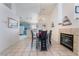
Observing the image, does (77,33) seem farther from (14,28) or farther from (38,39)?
(14,28)

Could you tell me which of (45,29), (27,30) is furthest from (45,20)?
(27,30)

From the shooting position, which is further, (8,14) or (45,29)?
(45,29)

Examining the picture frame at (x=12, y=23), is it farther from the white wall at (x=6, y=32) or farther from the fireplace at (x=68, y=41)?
the fireplace at (x=68, y=41)

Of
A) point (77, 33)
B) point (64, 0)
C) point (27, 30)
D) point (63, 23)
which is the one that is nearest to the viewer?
point (64, 0)

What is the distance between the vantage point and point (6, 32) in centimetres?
535

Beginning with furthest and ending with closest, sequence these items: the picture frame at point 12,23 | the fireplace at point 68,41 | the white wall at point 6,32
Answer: the picture frame at point 12,23, the fireplace at point 68,41, the white wall at point 6,32

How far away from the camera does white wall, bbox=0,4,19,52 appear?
4828mm

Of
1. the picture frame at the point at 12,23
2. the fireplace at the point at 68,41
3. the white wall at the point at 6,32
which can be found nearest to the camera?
the white wall at the point at 6,32

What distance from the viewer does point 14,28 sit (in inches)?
238

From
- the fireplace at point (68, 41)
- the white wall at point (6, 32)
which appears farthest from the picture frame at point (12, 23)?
the fireplace at point (68, 41)

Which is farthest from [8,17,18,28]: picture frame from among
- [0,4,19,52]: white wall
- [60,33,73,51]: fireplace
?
[60,33,73,51]: fireplace

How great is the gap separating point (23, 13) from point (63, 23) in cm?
207

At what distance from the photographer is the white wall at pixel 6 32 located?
4.83 meters

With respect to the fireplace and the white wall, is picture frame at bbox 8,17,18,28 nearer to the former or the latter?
the white wall
